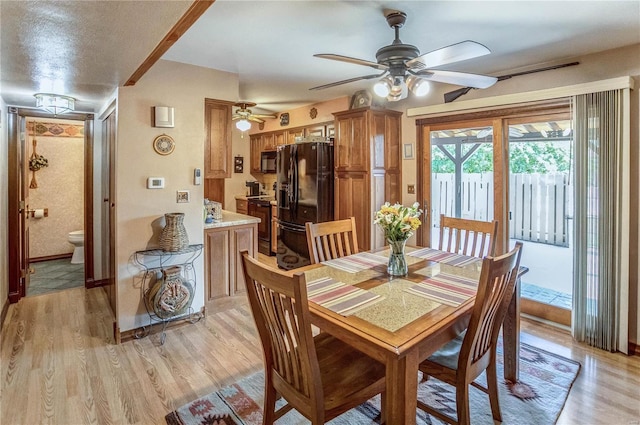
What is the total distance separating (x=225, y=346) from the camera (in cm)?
280

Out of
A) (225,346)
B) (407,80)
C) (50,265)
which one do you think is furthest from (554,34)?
(50,265)

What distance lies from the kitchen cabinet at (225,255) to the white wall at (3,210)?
74.2 inches

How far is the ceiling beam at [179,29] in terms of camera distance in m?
1.43

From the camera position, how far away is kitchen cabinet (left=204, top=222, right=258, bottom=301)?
3389mm

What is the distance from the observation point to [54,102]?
3.15 metres

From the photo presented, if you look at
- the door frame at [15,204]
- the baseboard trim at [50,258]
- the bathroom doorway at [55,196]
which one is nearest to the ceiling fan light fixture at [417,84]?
the door frame at [15,204]

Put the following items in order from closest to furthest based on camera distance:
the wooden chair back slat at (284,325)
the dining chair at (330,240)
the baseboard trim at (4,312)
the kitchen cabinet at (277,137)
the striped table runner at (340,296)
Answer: the wooden chair back slat at (284,325) → the striped table runner at (340,296) → the dining chair at (330,240) → the baseboard trim at (4,312) → the kitchen cabinet at (277,137)

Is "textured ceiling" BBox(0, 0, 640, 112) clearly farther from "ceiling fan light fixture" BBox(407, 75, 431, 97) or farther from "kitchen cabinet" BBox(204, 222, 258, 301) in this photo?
"kitchen cabinet" BBox(204, 222, 258, 301)

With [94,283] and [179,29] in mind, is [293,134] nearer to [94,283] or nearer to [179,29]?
[94,283]

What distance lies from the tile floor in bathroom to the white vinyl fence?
475 centimetres

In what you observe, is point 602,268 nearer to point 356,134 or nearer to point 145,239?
point 356,134

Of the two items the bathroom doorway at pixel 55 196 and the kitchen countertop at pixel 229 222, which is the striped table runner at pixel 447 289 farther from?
the bathroom doorway at pixel 55 196

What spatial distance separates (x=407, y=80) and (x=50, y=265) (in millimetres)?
5606

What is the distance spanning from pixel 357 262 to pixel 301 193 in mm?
2274
